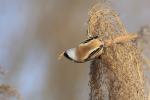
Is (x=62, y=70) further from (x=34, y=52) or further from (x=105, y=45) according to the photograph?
(x=105, y=45)

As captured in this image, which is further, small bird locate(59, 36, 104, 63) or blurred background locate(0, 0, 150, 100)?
blurred background locate(0, 0, 150, 100)

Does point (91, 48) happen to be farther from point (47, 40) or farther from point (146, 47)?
point (47, 40)

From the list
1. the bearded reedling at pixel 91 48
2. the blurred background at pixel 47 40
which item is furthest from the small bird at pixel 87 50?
the blurred background at pixel 47 40

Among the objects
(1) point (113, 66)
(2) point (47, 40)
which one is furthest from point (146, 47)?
(2) point (47, 40)

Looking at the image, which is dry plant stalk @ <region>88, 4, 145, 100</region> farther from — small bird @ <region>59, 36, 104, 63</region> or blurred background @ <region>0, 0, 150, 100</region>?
blurred background @ <region>0, 0, 150, 100</region>

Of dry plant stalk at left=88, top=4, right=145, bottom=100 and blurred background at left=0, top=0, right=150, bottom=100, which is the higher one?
blurred background at left=0, top=0, right=150, bottom=100

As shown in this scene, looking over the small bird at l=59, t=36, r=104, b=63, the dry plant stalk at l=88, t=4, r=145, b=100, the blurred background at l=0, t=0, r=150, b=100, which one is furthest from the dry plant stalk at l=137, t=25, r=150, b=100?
the blurred background at l=0, t=0, r=150, b=100
